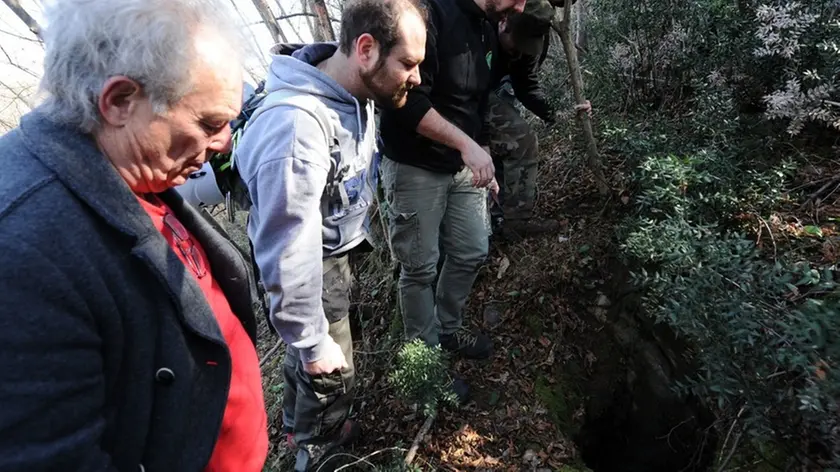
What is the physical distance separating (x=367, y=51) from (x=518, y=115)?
2.00 meters

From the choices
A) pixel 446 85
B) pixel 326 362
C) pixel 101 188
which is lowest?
pixel 326 362

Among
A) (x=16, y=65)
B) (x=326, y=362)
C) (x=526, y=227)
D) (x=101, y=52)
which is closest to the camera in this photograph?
(x=101, y=52)

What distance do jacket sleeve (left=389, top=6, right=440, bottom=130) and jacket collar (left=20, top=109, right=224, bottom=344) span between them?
162 centimetres

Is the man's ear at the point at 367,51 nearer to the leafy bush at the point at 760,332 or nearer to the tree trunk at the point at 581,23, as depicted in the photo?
the leafy bush at the point at 760,332

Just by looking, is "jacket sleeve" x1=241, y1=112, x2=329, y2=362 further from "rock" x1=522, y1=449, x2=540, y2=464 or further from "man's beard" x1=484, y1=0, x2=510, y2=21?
"rock" x1=522, y1=449, x2=540, y2=464

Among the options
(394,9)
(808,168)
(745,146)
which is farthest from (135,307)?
(808,168)

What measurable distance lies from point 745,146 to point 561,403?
2.09 meters

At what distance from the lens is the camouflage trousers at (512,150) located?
149 inches

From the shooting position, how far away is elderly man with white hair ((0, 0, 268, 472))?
36.8 inches

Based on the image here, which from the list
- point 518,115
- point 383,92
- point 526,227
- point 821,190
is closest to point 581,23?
point 518,115

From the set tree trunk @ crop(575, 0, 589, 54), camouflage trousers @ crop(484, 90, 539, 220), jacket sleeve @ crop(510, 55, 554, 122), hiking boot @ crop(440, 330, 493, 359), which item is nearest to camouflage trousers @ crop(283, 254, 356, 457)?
hiking boot @ crop(440, 330, 493, 359)

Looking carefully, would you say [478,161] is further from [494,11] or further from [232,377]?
[232,377]

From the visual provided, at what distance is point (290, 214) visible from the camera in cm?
183

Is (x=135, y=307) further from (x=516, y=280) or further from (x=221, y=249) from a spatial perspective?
(x=516, y=280)
